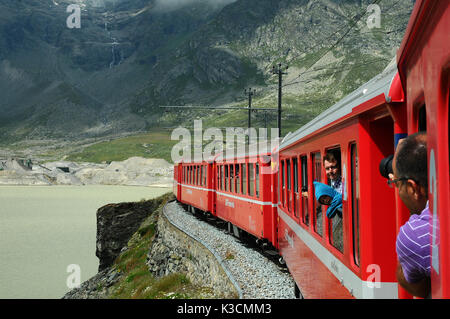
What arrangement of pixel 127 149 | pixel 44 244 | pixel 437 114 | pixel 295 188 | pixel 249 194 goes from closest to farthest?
1. pixel 437 114
2. pixel 295 188
3. pixel 249 194
4. pixel 44 244
5. pixel 127 149

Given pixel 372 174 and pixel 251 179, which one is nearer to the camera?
pixel 372 174

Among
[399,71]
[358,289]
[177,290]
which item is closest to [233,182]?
[177,290]

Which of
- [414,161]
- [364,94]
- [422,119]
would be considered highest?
[364,94]

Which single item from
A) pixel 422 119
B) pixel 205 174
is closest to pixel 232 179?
pixel 205 174

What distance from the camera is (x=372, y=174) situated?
417 cm

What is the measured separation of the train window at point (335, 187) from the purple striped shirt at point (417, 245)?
281cm

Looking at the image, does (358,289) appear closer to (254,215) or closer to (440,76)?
(440,76)

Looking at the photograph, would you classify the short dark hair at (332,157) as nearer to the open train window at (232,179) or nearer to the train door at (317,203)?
the train door at (317,203)

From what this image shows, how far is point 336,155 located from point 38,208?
234 feet

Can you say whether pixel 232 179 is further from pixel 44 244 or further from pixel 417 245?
pixel 44 244

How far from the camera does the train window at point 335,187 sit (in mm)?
5250

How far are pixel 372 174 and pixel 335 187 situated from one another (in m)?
1.32

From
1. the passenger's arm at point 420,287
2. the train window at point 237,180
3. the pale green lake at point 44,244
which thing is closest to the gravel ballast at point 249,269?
the train window at point 237,180
